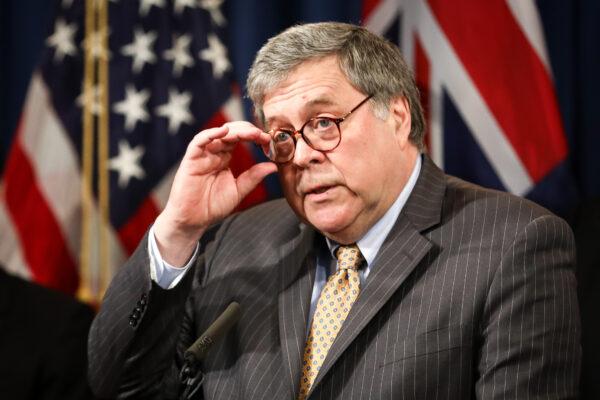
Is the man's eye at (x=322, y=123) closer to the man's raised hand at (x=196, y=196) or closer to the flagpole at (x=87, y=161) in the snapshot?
the man's raised hand at (x=196, y=196)

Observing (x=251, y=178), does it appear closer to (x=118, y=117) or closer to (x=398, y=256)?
(x=398, y=256)

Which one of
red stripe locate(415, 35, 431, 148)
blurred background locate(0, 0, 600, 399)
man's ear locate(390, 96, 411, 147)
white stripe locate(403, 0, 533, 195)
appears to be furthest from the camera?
blurred background locate(0, 0, 600, 399)

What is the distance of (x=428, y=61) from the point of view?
329 cm

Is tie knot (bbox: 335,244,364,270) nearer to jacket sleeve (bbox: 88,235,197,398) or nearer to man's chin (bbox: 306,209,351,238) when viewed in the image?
man's chin (bbox: 306,209,351,238)

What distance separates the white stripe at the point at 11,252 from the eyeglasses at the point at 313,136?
1.98 meters

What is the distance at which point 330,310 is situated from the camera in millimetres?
2020

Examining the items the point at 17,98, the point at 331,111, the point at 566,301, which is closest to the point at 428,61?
the point at 331,111

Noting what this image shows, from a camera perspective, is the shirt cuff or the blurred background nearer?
the shirt cuff

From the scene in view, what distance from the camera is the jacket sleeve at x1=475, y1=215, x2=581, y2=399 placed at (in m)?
1.75

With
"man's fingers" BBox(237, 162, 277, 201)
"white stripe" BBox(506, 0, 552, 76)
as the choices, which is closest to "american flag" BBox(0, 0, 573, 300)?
"white stripe" BBox(506, 0, 552, 76)

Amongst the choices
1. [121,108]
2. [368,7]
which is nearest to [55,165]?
[121,108]

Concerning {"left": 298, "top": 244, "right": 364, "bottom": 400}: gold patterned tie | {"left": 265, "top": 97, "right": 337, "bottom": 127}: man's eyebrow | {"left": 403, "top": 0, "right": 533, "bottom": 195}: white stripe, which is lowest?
{"left": 403, "top": 0, "right": 533, "bottom": 195}: white stripe

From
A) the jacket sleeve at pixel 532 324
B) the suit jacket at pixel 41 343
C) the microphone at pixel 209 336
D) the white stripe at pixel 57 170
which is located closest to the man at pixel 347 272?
the jacket sleeve at pixel 532 324

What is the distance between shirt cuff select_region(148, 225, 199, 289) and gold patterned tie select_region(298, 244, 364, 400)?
359 mm
